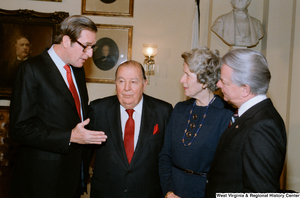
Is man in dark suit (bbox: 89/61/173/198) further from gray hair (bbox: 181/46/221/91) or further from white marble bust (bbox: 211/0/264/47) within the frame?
white marble bust (bbox: 211/0/264/47)

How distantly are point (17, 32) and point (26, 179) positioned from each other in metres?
3.47

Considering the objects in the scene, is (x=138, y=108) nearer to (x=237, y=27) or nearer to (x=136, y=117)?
(x=136, y=117)

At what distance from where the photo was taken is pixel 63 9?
15.4ft

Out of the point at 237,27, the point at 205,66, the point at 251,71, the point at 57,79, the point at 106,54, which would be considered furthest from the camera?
the point at 106,54

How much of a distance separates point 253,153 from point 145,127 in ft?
3.27

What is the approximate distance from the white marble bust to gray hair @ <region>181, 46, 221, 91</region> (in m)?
2.05

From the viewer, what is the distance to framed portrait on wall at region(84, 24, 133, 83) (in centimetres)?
473

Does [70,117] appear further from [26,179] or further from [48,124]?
[26,179]

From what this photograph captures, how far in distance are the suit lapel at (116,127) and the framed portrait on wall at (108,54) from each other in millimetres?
2635

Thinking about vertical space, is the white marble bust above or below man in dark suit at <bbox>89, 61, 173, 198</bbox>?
above

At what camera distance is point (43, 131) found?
1.93m

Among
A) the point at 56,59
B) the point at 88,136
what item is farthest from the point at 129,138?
the point at 56,59

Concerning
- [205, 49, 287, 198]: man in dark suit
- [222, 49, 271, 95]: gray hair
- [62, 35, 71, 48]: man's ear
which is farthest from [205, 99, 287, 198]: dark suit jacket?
[62, 35, 71, 48]: man's ear

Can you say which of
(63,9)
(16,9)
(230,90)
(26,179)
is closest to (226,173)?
(230,90)
